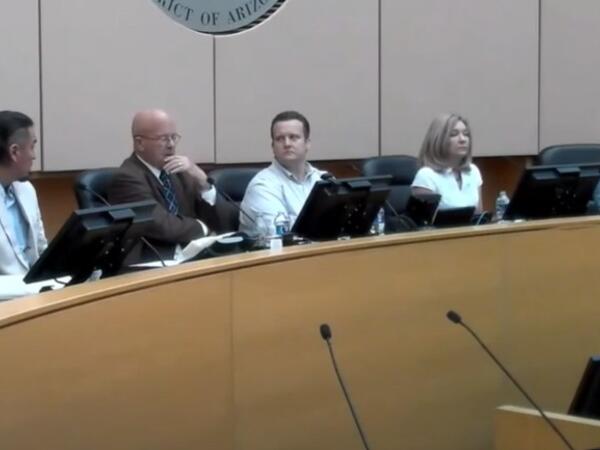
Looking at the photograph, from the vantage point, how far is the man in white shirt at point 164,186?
18.8 feet

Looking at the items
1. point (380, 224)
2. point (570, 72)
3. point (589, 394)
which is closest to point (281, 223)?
point (380, 224)

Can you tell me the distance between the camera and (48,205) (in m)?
7.25

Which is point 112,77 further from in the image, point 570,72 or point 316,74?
point 570,72

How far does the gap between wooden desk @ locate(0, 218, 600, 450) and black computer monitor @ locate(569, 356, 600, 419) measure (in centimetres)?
82

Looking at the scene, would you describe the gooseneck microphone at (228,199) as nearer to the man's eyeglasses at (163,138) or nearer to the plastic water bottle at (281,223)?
the plastic water bottle at (281,223)

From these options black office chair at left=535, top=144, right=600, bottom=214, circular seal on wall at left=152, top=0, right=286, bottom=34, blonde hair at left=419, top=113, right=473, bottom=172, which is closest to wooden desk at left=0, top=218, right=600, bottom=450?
blonde hair at left=419, top=113, right=473, bottom=172

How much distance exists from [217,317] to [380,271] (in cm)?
77

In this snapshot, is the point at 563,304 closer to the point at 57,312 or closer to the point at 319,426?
the point at 319,426

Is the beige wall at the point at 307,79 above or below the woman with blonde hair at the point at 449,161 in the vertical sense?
above

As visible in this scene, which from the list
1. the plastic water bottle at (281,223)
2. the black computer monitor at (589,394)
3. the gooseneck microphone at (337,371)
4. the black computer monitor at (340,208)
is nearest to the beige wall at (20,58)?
the plastic water bottle at (281,223)

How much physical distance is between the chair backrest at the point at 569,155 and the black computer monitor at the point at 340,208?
3.30m

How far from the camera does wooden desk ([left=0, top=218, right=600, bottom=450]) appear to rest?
3141 millimetres

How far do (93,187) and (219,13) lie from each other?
1.99 meters

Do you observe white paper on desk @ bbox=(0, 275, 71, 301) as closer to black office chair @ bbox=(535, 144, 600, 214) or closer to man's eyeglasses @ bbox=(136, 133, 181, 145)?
man's eyeglasses @ bbox=(136, 133, 181, 145)
